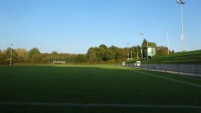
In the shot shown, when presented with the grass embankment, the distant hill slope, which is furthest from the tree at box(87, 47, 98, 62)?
the distant hill slope

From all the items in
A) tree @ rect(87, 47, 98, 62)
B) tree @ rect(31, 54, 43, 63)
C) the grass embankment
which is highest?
tree @ rect(87, 47, 98, 62)

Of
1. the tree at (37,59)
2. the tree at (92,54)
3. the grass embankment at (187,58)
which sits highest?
the tree at (92,54)

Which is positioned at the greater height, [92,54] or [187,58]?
[92,54]

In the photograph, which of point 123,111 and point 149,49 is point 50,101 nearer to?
point 123,111

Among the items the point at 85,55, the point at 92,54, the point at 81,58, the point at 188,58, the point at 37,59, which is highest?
the point at 92,54

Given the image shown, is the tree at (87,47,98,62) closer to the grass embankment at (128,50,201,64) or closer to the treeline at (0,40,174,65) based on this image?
the treeline at (0,40,174,65)

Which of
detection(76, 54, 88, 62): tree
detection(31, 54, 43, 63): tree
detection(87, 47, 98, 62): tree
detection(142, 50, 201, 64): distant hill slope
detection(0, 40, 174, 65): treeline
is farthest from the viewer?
detection(87, 47, 98, 62): tree

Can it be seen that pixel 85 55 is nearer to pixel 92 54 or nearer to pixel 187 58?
pixel 92 54

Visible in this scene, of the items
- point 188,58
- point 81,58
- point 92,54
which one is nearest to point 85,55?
point 92,54

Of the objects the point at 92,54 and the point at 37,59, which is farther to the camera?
the point at 92,54

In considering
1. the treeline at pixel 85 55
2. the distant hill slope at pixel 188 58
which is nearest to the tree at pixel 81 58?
the treeline at pixel 85 55

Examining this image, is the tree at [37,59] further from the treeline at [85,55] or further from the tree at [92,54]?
the tree at [92,54]

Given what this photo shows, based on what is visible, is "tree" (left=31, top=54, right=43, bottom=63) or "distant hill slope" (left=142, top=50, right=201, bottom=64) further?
"tree" (left=31, top=54, right=43, bottom=63)

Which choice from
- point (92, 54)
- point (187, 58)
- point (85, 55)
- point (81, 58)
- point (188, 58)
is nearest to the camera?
point (188, 58)
